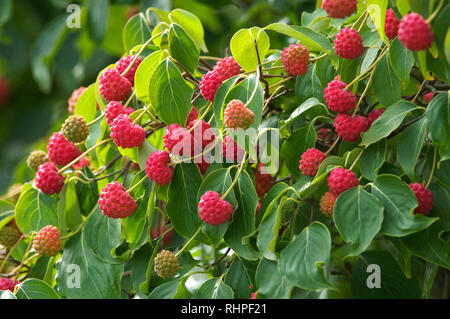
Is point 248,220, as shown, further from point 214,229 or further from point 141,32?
point 141,32

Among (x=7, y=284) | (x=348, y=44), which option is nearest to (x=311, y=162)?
(x=348, y=44)

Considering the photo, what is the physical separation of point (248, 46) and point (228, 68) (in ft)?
0.13

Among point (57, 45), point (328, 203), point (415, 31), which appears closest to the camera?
→ point (415, 31)

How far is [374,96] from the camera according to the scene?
783mm

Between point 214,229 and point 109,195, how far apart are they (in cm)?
13

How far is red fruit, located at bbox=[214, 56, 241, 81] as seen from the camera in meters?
0.77

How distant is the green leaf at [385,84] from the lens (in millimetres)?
721

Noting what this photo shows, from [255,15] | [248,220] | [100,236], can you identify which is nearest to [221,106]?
[248,220]

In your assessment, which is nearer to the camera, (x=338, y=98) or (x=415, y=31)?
(x=415, y=31)

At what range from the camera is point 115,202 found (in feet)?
2.45

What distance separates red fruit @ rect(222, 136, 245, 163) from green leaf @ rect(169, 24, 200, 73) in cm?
13

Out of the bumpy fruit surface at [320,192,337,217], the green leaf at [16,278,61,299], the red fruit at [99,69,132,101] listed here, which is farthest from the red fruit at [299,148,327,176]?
the green leaf at [16,278,61,299]

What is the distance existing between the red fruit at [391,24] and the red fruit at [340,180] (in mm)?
164

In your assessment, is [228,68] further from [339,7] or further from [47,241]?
[47,241]
